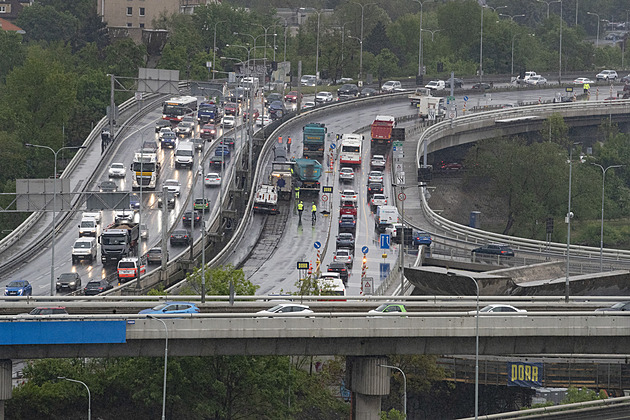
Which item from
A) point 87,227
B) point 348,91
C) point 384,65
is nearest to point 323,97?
point 348,91

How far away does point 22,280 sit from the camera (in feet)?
267

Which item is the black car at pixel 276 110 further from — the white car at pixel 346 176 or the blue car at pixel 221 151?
the white car at pixel 346 176

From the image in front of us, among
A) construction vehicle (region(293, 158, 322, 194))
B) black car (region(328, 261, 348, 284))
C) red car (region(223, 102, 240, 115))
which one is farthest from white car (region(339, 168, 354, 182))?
black car (region(328, 261, 348, 284))

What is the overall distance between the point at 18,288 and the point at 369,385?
31.0 meters

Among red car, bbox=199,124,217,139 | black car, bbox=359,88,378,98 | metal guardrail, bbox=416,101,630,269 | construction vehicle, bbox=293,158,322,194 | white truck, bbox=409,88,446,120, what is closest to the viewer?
metal guardrail, bbox=416,101,630,269

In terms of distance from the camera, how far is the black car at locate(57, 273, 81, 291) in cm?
7875

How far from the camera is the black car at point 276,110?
14312cm

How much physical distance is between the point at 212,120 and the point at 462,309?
257 ft

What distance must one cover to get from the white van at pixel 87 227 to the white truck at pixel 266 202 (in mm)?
14788

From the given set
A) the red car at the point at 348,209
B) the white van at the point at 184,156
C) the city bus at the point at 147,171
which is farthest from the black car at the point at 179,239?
the white van at the point at 184,156

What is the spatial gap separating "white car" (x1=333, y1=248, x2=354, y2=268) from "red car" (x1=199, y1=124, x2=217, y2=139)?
41.5m

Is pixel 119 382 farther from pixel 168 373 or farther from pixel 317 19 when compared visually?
pixel 317 19

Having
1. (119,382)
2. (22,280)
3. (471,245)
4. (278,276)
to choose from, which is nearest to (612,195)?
(471,245)

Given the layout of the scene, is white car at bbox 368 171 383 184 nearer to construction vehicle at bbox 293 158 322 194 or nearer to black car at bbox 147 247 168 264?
construction vehicle at bbox 293 158 322 194
